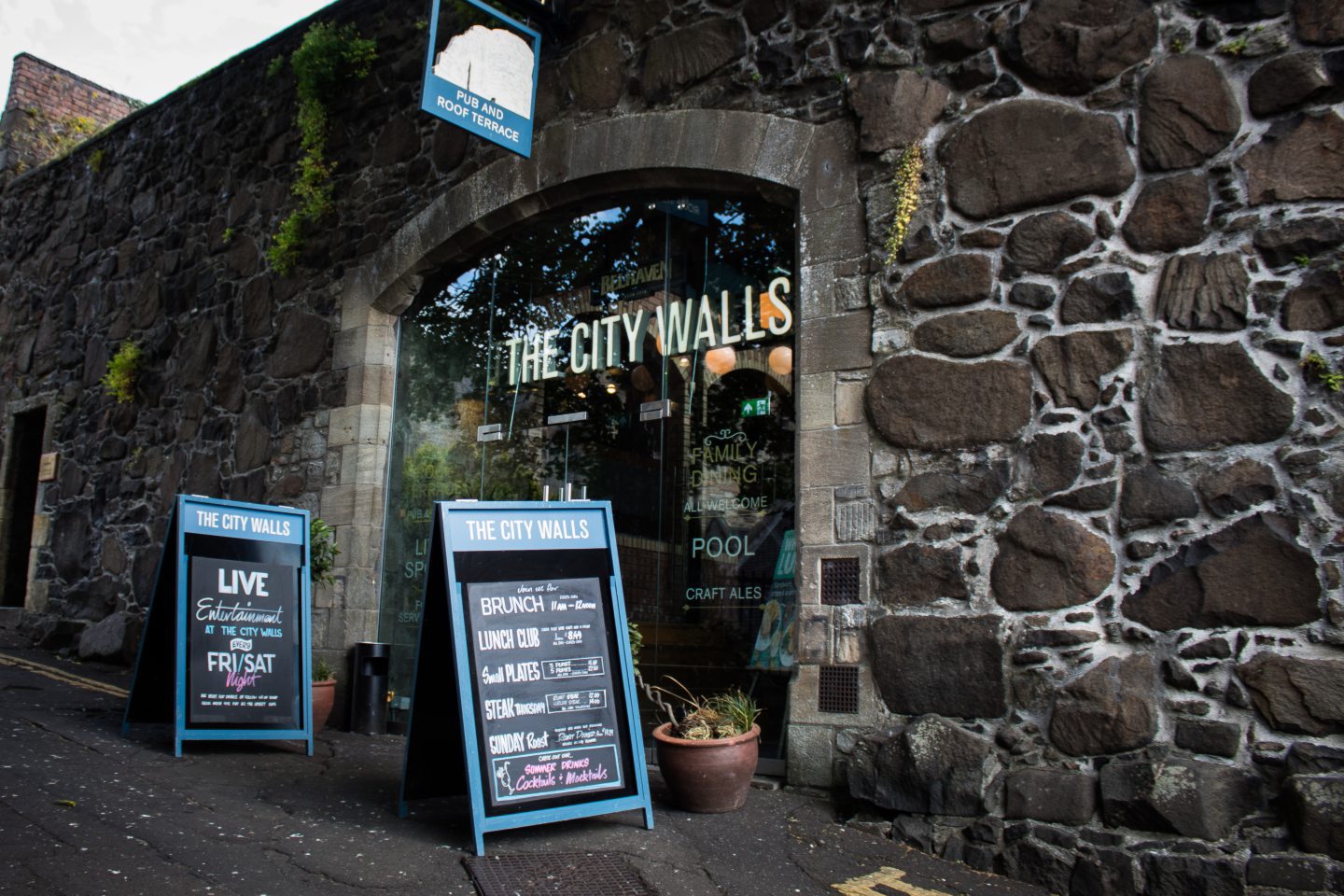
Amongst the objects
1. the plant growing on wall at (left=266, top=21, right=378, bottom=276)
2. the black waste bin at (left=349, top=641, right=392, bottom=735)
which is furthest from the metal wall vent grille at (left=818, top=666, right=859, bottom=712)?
the plant growing on wall at (left=266, top=21, right=378, bottom=276)

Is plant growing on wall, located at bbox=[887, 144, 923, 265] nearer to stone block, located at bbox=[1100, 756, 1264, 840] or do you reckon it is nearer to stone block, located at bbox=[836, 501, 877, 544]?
stone block, located at bbox=[836, 501, 877, 544]

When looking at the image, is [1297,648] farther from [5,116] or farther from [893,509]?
[5,116]

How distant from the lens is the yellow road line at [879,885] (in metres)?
3.89

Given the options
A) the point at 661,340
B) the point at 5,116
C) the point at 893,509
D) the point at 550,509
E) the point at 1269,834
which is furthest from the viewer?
the point at 5,116

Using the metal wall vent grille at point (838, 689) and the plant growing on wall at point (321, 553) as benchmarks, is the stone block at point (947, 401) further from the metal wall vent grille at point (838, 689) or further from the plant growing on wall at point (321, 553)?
the plant growing on wall at point (321, 553)

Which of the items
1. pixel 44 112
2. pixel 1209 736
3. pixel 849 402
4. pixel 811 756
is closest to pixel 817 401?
pixel 849 402

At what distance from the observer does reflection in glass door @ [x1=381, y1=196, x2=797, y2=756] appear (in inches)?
223

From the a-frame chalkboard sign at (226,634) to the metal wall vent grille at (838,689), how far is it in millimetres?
2852

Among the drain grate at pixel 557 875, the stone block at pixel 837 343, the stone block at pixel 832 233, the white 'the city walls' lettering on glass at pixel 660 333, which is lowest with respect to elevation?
the drain grate at pixel 557 875

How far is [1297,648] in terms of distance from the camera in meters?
3.91

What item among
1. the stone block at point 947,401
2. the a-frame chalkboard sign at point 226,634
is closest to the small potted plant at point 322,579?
the a-frame chalkboard sign at point 226,634

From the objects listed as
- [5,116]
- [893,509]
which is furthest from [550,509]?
[5,116]

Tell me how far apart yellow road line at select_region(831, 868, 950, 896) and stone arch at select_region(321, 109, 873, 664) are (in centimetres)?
157

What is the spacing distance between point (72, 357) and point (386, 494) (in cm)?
534
